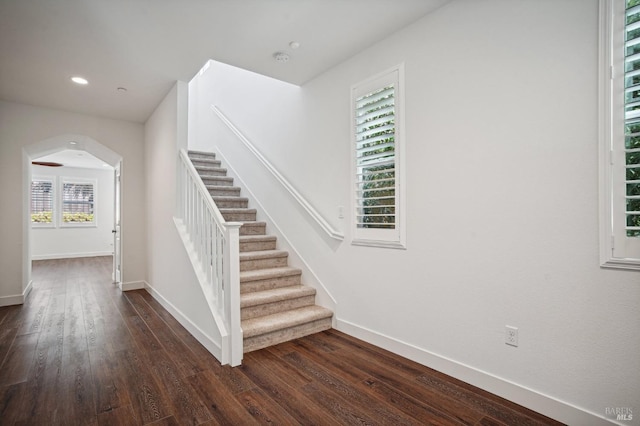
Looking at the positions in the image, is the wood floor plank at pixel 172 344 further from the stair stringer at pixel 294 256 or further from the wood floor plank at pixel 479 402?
the wood floor plank at pixel 479 402

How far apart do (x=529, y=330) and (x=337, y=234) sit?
1757 millimetres

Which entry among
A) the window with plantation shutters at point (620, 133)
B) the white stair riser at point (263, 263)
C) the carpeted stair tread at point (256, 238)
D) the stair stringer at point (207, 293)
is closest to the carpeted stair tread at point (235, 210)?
the carpeted stair tread at point (256, 238)

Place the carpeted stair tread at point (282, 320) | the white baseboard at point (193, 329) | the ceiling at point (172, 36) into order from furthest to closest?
the carpeted stair tread at point (282, 320) → the white baseboard at point (193, 329) → the ceiling at point (172, 36)

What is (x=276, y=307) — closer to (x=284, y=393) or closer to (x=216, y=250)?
(x=216, y=250)

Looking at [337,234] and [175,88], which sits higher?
[175,88]

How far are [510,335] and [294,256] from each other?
2386mm

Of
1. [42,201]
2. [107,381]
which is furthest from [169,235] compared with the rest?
[42,201]

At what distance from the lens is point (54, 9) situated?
2363 millimetres

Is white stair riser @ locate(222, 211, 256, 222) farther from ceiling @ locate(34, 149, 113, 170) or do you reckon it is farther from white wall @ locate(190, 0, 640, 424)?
ceiling @ locate(34, 149, 113, 170)

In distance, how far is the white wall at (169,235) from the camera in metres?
3.06

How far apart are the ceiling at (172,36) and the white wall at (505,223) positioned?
0.35 m

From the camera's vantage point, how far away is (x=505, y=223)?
206 centimetres

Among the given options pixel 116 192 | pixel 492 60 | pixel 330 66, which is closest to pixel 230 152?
pixel 116 192

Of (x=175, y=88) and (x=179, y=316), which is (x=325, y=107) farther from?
(x=179, y=316)
